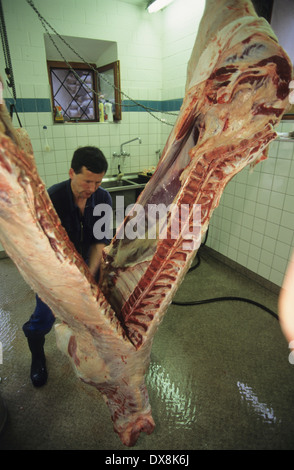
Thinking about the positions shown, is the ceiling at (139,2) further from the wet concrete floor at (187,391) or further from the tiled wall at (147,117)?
the wet concrete floor at (187,391)

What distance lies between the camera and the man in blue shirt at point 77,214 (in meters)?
1.74

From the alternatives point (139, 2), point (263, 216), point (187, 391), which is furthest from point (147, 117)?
point (187, 391)

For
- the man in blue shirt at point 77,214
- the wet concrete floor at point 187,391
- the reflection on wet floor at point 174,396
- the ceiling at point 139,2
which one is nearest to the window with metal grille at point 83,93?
the ceiling at point 139,2

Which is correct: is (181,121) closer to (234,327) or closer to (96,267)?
(96,267)

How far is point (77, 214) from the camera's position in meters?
1.85

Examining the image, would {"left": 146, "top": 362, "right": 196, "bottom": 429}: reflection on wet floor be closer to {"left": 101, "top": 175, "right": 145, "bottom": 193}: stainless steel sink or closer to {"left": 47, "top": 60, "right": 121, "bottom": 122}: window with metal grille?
{"left": 101, "top": 175, "right": 145, "bottom": 193}: stainless steel sink

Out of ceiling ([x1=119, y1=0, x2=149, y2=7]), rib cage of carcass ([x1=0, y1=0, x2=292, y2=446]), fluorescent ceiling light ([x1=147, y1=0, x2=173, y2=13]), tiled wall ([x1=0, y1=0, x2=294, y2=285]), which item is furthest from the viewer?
ceiling ([x1=119, y1=0, x2=149, y2=7])

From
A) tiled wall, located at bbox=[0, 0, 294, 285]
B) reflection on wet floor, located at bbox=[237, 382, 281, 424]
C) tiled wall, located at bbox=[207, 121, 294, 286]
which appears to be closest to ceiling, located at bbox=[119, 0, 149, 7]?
tiled wall, located at bbox=[0, 0, 294, 285]

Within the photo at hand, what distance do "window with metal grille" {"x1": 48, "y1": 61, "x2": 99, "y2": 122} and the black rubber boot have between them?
352 cm

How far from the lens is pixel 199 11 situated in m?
3.46

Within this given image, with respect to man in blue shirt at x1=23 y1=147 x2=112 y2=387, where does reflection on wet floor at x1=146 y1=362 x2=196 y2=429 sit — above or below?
below

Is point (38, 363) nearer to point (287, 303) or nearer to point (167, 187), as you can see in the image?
point (167, 187)

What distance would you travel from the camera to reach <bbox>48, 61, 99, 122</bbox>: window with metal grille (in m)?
4.34

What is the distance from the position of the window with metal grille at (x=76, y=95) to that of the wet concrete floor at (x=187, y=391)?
3.25 metres
